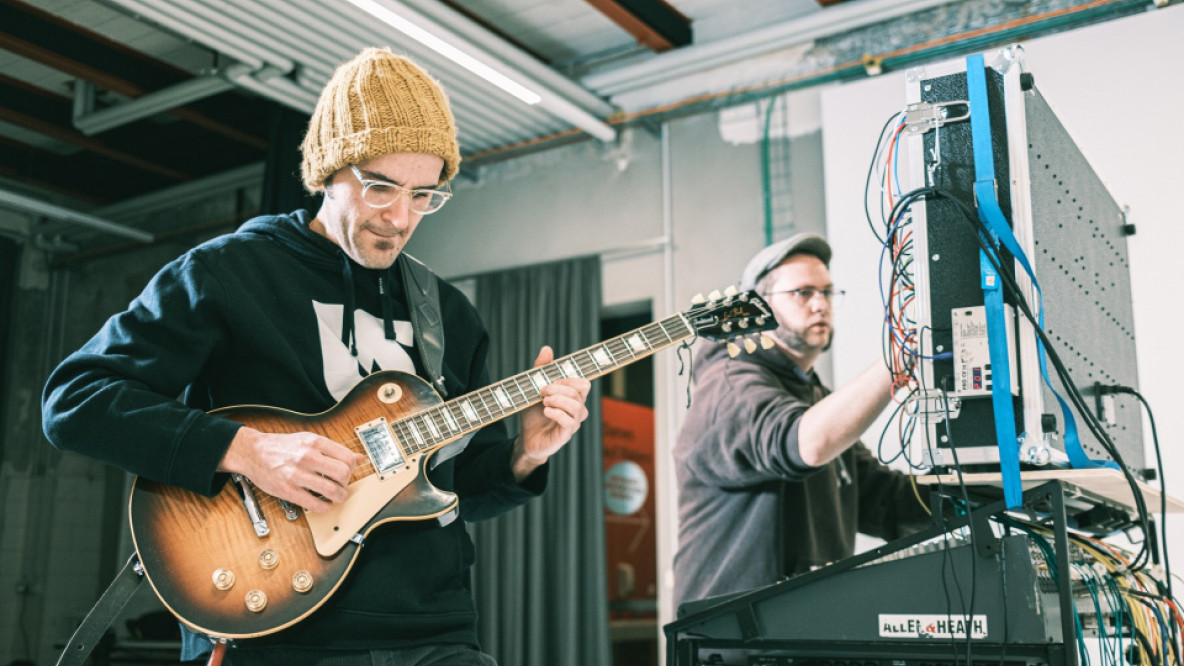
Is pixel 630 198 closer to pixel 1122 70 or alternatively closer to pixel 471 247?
pixel 471 247

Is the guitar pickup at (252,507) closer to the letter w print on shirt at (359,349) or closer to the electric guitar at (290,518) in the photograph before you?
the electric guitar at (290,518)

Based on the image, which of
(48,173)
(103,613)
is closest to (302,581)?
(103,613)

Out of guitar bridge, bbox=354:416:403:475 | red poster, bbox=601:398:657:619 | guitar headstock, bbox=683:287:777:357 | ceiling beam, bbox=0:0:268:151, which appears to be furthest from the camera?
red poster, bbox=601:398:657:619

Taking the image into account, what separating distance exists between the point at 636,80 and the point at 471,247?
1.43 metres

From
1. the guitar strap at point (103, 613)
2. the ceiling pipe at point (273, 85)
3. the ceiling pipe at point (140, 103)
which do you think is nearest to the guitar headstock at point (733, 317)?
the guitar strap at point (103, 613)

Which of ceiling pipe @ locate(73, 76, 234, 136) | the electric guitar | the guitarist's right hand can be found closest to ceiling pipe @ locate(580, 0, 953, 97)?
ceiling pipe @ locate(73, 76, 234, 136)

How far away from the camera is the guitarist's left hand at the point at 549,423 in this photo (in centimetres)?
178

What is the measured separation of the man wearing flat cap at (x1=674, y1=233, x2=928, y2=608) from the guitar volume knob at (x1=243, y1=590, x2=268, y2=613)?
3.36ft

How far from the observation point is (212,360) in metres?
1.64

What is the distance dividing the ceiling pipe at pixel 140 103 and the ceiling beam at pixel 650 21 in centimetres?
180

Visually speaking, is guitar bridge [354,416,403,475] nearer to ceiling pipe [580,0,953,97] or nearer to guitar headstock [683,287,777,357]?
guitar headstock [683,287,777,357]

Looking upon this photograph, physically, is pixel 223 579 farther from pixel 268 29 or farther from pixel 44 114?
pixel 44 114

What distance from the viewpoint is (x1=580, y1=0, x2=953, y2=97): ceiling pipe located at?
176 inches

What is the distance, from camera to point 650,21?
4887 mm
